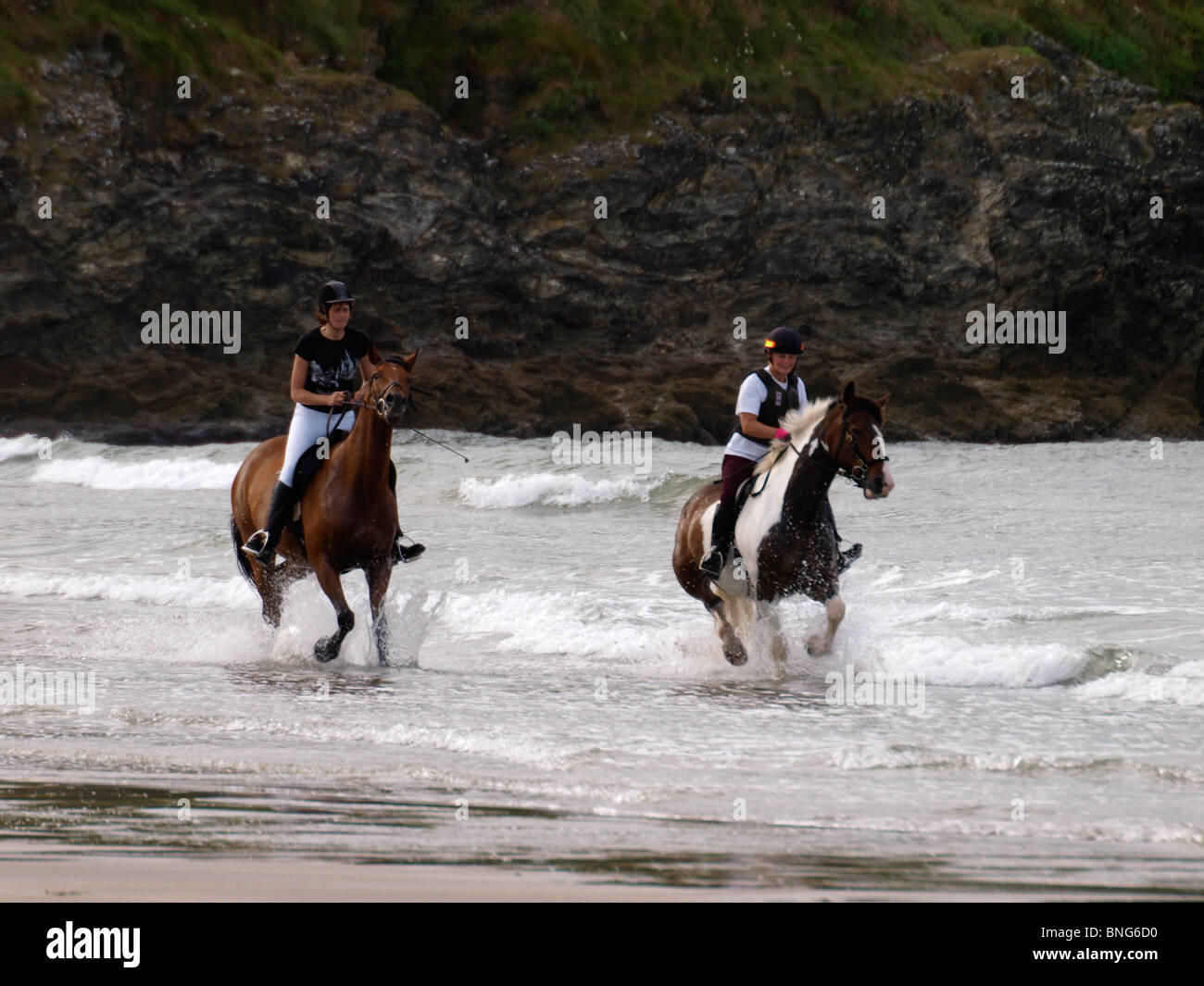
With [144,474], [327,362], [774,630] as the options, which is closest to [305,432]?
[327,362]

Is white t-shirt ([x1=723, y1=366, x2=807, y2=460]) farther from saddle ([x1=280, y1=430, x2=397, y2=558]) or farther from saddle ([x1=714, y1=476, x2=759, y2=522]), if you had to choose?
saddle ([x1=280, y1=430, x2=397, y2=558])

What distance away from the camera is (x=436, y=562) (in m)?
15.3

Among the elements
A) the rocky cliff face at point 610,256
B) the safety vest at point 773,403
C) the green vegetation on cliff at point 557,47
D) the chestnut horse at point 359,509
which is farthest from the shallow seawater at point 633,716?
the green vegetation on cliff at point 557,47

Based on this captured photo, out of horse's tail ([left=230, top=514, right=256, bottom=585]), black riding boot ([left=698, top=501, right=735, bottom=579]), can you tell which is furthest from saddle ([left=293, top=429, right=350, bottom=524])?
black riding boot ([left=698, top=501, right=735, bottom=579])

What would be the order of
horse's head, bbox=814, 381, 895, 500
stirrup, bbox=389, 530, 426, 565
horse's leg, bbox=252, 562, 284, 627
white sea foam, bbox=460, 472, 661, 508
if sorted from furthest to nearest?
white sea foam, bbox=460, 472, 661, 508 → horse's leg, bbox=252, 562, 284, 627 → stirrup, bbox=389, 530, 426, 565 → horse's head, bbox=814, 381, 895, 500

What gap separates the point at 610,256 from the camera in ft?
111

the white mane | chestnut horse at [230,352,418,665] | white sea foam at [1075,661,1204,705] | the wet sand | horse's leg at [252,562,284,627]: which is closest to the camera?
the wet sand

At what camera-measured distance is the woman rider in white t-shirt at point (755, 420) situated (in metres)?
9.74

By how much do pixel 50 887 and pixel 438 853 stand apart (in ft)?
3.99

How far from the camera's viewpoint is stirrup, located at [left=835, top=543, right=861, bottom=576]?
9414mm

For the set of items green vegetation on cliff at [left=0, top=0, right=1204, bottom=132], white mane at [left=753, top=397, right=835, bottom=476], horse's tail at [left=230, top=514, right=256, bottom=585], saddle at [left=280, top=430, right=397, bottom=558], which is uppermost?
green vegetation on cliff at [left=0, top=0, right=1204, bottom=132]

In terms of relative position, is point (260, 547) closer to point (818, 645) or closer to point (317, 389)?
point (317, 389)

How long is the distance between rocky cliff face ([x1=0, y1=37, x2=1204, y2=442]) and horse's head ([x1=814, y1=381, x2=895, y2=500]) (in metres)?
21.8

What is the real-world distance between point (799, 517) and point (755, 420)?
0.87 metres
